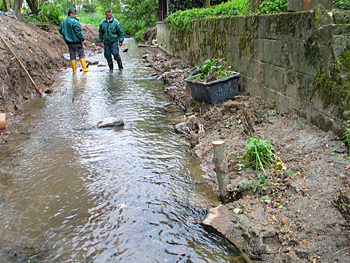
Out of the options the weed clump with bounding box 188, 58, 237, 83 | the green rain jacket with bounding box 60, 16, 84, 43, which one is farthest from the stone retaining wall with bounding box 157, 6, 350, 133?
the green rain jacket with bounding box 60, 16, 84, 43

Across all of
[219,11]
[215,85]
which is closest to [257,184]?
[215,85]

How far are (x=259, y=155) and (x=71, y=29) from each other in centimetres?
914

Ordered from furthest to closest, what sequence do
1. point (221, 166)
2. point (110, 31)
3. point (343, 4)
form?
point (110, 31) < point (343, 4) < point (221, 166)

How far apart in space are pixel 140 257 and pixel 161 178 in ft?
4.69

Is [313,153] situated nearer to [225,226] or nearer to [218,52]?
[225,226]

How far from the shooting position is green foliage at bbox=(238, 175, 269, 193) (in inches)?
128

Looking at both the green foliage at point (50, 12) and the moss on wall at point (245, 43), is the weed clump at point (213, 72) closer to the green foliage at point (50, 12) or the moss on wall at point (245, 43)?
the moss on wall at point (245, 43)

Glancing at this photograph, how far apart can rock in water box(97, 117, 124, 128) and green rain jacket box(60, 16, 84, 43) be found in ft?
19.1

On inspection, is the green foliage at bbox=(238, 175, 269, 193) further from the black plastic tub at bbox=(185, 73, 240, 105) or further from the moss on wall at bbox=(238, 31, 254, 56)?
the moss on wall at bbox=(238, 31, 254, 56)

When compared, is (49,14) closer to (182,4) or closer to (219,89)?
(182,4)

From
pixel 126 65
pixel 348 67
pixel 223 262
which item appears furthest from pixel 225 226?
pixel 126 65

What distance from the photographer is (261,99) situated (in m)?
5.26

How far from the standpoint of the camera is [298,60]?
411 centimetres

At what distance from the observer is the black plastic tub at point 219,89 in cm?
559
